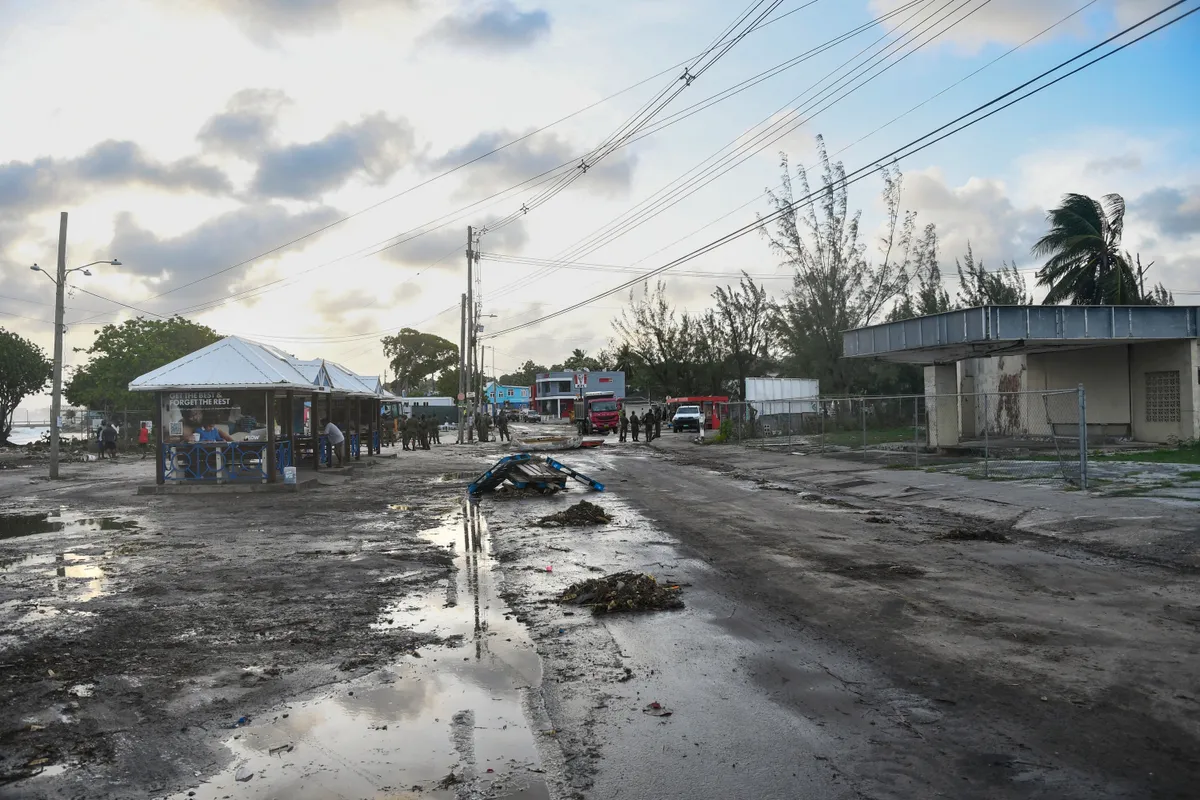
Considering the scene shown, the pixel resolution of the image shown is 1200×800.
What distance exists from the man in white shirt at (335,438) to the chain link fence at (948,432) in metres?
15.6

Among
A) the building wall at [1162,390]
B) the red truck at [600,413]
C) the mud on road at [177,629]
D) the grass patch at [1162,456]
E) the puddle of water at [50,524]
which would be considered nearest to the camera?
the mud on road at [177,629]

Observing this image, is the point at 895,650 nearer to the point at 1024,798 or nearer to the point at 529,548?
the point at 1024,798

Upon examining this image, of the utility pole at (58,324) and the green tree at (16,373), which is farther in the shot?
the green tree at (16,373)

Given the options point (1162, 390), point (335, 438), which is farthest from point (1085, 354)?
point (335, 438)

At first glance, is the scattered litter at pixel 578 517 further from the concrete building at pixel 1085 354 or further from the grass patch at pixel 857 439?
the grass patch at pixel 857 439

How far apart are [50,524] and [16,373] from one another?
4746 centimetres

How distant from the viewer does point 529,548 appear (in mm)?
12109

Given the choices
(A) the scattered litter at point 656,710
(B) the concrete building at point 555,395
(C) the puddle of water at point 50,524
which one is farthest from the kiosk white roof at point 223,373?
(B) the concrete building at point 555,395

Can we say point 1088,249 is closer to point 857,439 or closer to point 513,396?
point 857,439

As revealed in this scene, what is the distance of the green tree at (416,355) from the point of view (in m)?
112

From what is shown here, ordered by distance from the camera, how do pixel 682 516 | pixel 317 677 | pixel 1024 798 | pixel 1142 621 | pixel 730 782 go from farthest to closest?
1. pixel 682 516
2. pixel 1142 621
3. pixel 317 677
4. pixel 730 782
5. pixel 1024 798

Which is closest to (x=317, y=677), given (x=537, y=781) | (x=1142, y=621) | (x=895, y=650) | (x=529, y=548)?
(x=537, y=781)

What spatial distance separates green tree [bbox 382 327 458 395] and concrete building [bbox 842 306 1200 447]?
85433 mm

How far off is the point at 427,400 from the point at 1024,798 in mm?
86725
